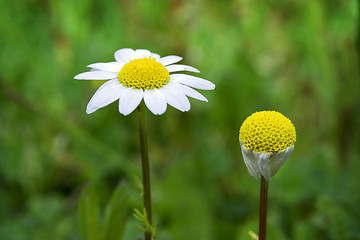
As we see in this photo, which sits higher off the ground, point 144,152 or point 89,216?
point 144,152

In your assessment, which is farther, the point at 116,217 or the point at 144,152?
the point at 116,217

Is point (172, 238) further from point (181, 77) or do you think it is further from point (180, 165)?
point (181, 77)

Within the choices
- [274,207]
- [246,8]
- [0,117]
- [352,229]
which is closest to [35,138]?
[0,117]

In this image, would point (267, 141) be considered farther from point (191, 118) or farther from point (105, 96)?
point (191, 118)

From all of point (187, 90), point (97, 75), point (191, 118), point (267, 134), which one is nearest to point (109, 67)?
point (97, 75)

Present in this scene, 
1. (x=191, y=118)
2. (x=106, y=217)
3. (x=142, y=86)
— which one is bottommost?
(x=106, y=217)

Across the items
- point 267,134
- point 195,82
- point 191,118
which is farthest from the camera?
point 191,118

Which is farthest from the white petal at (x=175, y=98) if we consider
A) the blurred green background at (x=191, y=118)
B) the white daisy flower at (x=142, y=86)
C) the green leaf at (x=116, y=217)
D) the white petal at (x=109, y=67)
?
the blurred green background at (x=191, y=118)

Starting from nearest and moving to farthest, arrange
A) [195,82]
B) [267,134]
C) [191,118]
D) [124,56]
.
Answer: [267,134] < [195,82] < [124,56] < [191,118]
